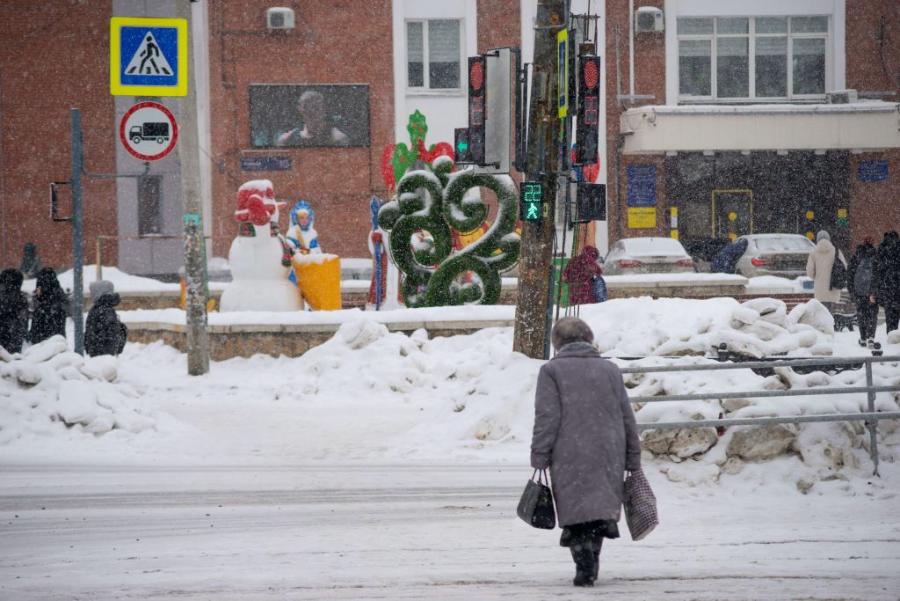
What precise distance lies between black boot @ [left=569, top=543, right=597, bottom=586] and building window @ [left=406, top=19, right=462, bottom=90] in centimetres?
2978

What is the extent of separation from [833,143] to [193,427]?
2646 centimetres

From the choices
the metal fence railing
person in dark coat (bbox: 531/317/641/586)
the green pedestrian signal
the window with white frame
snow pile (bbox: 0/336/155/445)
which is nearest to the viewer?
person in dark coat (bbox: 531/317/641/586)

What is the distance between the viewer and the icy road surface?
21.4 ft

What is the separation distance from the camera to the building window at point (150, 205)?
1516 inches

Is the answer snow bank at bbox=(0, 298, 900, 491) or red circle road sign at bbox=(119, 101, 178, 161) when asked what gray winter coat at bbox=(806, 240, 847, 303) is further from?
red circle road sign at bbox=(119, 101, 178, 161)

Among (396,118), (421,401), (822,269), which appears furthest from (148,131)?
(396,118)

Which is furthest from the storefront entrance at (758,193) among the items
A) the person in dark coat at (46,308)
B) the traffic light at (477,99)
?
the traffic light at (477,99)

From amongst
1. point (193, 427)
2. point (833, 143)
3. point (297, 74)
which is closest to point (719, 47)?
point (833, 143)

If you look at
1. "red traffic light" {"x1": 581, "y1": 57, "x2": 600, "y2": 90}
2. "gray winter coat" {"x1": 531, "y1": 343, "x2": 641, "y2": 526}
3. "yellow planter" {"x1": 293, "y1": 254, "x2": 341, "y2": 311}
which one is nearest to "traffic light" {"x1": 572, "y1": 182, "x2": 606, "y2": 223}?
"red traffic light" {"x1": 581, "y1": 57, "x2": 600, "y2": 90}

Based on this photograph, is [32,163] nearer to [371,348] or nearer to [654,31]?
[654,31]

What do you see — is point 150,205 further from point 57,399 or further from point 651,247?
point 57,399

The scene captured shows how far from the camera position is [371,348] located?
15.3 metres

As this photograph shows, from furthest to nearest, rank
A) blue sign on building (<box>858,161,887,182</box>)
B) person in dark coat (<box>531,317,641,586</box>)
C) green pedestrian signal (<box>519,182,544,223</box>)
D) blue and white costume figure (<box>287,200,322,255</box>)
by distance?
blue sign on building (<box>858,161,887,182</box>), blue and white costume figure (<box>287,200,322,255</box>), green pedestrian signal (<box>519,182,544,223</box>), person in dark coat (<box>531,317,641,586</box>)

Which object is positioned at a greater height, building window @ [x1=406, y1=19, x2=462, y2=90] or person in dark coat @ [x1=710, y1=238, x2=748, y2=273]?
building window @ [x1=406, y1=19, x2=462, y2=90]
